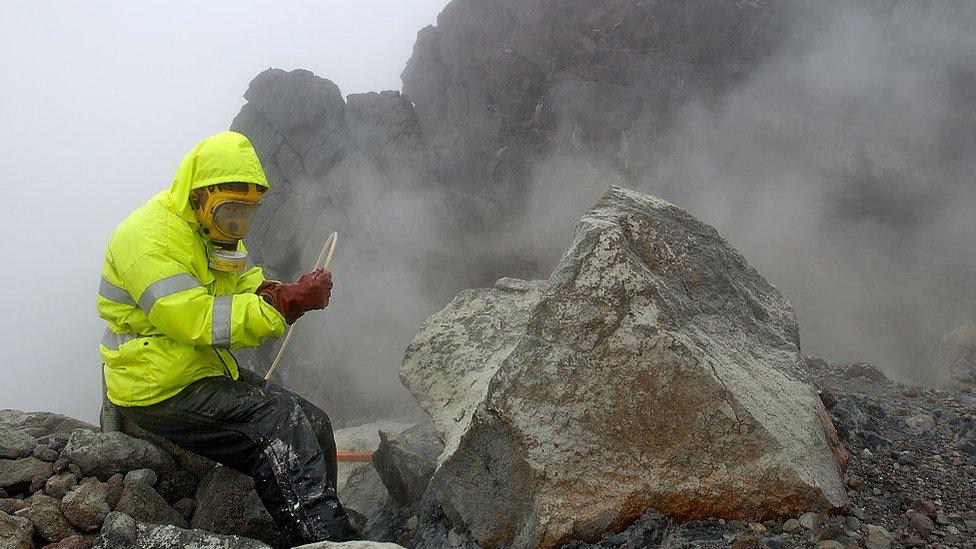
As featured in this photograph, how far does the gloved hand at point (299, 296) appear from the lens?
371 cm

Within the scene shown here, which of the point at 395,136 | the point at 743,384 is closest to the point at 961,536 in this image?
the point at 743,384

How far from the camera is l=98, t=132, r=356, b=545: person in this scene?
10.6 feet

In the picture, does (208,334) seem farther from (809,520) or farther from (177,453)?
(809,520)

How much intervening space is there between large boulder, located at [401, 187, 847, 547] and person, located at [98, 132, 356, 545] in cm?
79

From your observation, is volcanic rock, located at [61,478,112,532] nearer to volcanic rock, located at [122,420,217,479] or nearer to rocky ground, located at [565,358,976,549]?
volcanic rock, located at [122,420,217,479]

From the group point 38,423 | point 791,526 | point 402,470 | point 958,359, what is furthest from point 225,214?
point 958,359

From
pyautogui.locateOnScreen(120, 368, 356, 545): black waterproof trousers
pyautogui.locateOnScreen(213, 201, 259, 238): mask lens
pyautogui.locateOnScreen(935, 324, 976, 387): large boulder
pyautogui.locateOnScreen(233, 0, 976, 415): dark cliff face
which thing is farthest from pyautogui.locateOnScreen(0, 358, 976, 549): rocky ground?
pyautogui.locateOnScreen(233, 0, 976, 415): dark cliff face

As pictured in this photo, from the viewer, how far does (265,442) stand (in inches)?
136

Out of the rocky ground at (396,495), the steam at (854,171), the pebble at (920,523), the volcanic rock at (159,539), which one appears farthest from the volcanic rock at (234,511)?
the steam at (854,171)

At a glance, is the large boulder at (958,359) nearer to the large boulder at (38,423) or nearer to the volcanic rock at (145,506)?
the volcanic rock at (145,506)

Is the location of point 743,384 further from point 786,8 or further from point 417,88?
point 417,88

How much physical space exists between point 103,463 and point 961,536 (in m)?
4.53

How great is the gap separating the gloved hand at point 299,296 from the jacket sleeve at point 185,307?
1.30ft

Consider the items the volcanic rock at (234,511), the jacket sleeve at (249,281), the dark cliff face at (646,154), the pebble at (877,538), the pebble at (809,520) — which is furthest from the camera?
the dark cliff face at (646,154)
